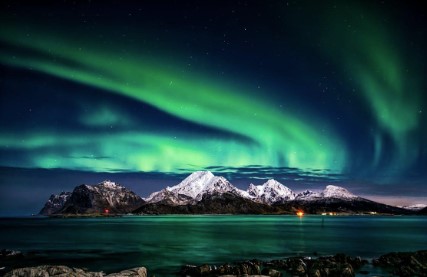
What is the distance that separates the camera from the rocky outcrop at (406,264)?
118ft

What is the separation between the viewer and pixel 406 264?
40.0 m

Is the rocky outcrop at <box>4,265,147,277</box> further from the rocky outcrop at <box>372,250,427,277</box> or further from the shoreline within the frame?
the rocky outcrop at <box>372,250,427,277</box>

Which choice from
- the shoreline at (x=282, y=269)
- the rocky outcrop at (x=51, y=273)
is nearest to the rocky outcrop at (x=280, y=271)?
the shoreline at (x=282, y=269)

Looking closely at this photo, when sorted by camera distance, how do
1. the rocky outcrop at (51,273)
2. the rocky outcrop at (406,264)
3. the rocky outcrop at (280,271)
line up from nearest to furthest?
the rocky outcrop at (51,273) → the rocky outcrop at (280,271) → the rocky outcrop at (406,264)

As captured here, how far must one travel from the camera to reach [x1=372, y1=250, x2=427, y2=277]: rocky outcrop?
3603 cm

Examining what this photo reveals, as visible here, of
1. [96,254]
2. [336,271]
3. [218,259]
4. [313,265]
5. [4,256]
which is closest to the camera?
[336,271]

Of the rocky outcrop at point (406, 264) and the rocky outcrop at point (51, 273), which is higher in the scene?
the rocky outcrop at point (51, 273)

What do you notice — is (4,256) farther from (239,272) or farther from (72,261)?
(239,272)

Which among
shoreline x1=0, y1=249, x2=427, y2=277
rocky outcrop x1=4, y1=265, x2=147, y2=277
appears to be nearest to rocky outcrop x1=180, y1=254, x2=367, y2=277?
shoreline x1=0, y1=249, x2=427, y2=277

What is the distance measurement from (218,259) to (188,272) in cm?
1478

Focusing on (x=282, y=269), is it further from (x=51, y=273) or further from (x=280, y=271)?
(x=51, y=273)

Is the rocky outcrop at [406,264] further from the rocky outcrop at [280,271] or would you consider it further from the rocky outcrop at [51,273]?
the rocky outcrop at [51,273]

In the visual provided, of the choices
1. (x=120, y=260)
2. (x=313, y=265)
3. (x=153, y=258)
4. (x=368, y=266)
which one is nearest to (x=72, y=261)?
(x=120, y=260)

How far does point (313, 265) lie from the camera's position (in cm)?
3984
